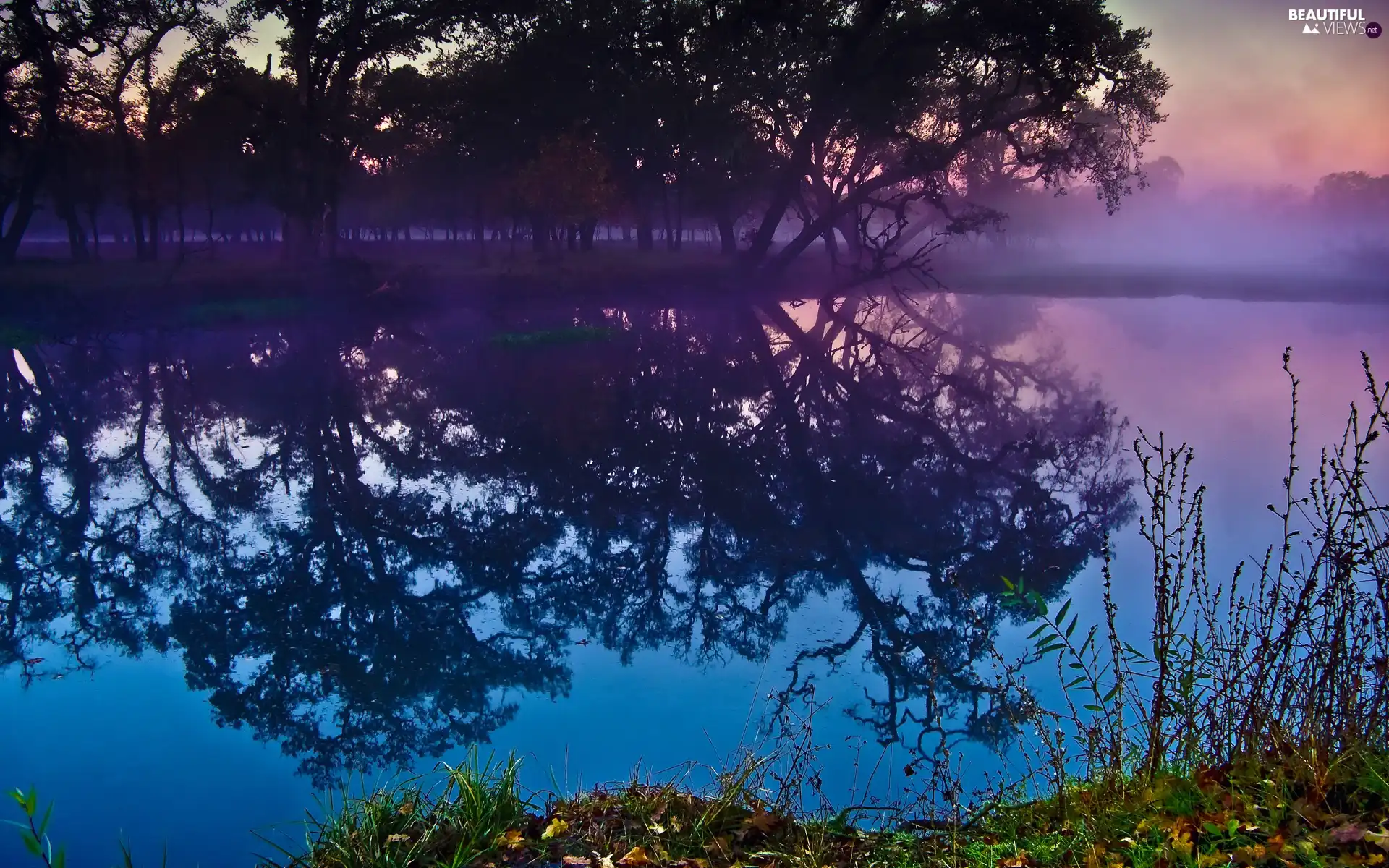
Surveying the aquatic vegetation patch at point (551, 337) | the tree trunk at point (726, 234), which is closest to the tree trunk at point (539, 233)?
the tree trunk at point (726, 234)

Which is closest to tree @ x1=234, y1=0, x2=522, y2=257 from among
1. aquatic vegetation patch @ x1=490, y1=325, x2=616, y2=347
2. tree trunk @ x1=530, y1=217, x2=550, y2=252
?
tree trunk @ x1=530, y1=217, x2=550, y2=252

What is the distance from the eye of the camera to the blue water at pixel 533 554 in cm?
643

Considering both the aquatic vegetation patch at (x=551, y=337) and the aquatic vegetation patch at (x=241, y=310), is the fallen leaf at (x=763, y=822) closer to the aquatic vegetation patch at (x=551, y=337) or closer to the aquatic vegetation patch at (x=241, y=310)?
the aquatic vegetation patch at (x=551, y=337)

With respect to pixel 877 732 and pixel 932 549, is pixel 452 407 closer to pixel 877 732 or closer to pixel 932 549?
pixel 932 549

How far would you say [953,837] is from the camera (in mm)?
4152

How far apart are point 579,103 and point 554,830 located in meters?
41.1

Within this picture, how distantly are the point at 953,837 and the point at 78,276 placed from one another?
39.2 metres

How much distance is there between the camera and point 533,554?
1041 centimetres

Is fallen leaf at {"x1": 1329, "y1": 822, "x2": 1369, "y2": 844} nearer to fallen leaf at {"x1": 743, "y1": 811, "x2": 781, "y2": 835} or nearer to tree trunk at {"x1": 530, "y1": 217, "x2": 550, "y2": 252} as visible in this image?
fallen leaf at {"x1": 743, "y1": 811, "x2": 781, "y2": 835}

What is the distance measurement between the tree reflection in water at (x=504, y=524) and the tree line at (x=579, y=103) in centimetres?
1734

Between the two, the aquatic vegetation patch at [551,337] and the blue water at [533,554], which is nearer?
the blue water at [533,554]

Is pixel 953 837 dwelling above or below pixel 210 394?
below

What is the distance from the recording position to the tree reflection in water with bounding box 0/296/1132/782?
7598 millimetres

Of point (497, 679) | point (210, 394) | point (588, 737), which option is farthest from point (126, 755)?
point (210, 394)
